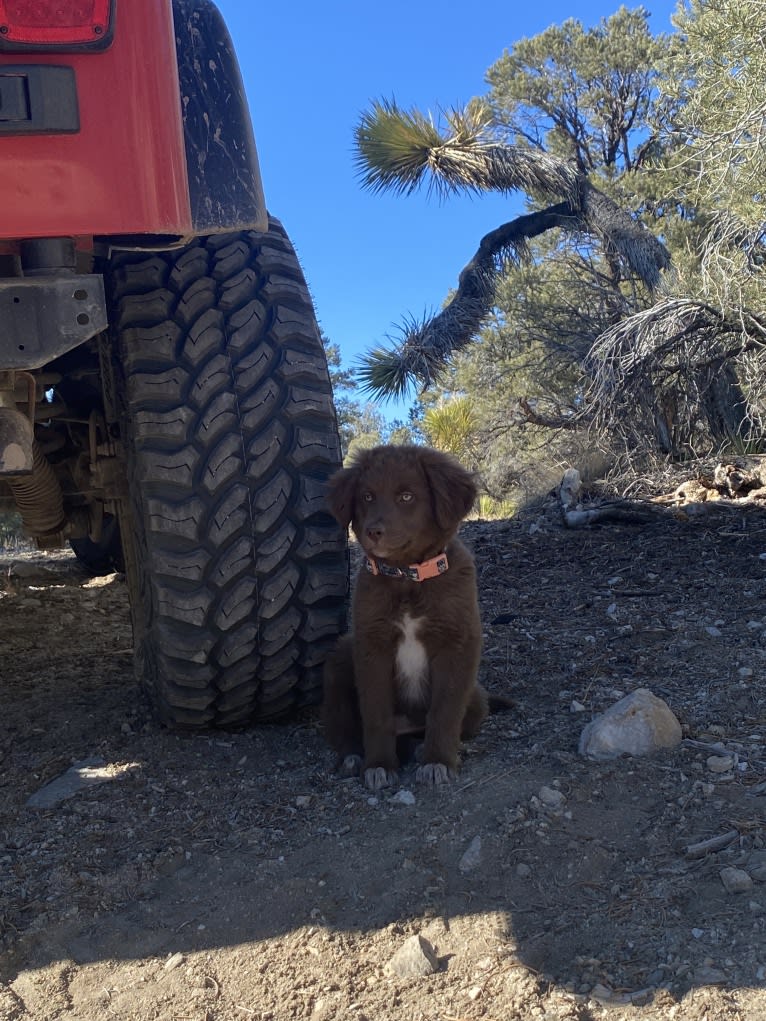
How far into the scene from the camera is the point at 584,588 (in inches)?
217

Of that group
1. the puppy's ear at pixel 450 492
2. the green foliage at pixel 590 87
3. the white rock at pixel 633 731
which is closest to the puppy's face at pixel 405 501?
the puppy's ear at pixel 450 492

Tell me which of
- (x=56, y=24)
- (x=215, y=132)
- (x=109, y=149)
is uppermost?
(x=56, y=24)

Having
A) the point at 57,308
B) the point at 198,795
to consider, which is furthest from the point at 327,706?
the point at 57,308

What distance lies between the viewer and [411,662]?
3455 mm

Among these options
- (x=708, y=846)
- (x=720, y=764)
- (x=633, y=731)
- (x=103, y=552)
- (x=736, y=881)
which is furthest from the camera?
(x=103, y=552)

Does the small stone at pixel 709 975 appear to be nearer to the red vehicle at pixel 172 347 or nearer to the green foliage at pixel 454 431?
the red vehicle at pixel 172 347

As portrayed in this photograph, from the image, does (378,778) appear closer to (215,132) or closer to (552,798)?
(552,798)

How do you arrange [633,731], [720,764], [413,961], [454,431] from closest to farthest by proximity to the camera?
[413,961] < [720,764] < [633,731] < [454,431]

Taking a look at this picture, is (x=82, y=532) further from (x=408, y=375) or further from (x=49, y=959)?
(x=408, y=375)

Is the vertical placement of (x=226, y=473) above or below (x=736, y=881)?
above

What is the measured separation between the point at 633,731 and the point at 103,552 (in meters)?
4.20

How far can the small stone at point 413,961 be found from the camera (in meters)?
2.12

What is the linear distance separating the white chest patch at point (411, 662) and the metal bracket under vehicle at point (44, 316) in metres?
1.51

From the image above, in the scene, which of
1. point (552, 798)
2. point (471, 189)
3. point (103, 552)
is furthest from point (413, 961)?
point (471, 189)
